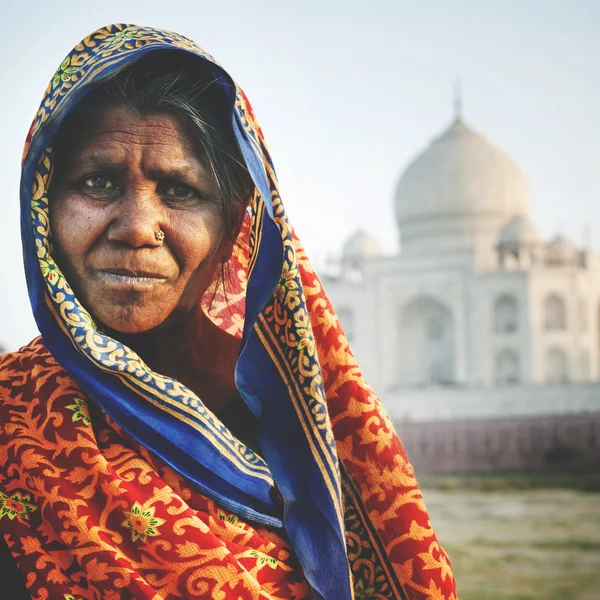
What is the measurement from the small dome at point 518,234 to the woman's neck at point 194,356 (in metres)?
16.7

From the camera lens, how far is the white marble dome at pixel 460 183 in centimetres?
1812

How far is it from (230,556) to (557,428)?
1214 centimetres

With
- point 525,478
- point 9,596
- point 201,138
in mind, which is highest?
point 201,138

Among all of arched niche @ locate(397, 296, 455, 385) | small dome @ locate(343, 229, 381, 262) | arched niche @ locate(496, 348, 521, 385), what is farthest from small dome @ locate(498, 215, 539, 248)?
small dome @ locate(343, 229, 381, 262)

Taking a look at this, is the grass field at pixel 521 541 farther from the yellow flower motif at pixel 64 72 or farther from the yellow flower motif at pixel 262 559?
the yellow flower motif at pixel 64 72

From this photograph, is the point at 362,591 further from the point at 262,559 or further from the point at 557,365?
the point at 557,365

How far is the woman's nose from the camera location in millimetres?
741

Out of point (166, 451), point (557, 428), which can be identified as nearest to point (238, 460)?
point (166, 451)

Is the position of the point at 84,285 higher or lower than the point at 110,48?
lower

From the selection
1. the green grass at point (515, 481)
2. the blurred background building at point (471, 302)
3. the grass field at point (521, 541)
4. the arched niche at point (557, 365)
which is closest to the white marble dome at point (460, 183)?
the blurred background building at point (471, 302)

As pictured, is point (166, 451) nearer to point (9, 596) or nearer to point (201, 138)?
point (9, 596)

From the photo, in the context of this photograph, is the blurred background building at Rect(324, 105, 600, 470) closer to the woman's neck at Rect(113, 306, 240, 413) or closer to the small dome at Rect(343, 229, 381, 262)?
the small dome at Rect(343, 229, 381, 262)

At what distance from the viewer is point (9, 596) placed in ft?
2.28

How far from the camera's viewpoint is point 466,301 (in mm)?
16406
